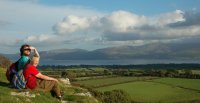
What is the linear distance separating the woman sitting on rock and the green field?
269ft

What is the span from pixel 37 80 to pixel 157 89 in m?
101

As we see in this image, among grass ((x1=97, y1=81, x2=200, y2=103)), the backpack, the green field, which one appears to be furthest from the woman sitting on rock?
grass ((x1=97, y1=81, x2=200, y2=103))

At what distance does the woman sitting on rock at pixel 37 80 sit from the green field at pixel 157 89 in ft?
269

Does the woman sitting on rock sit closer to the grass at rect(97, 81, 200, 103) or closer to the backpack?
the backpack

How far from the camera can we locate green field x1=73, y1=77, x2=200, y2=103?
4188 inches

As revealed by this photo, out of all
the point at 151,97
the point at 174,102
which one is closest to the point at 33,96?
the point at 174,102

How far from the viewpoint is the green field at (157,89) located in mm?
106375

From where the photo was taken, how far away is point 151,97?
4355 inches

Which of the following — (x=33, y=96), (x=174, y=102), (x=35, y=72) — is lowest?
(x=174, y=102)

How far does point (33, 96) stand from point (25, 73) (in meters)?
1.40

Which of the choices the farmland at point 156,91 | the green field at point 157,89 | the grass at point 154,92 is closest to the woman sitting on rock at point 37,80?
the green field at point 157,89

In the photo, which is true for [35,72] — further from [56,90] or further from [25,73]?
[56,90]

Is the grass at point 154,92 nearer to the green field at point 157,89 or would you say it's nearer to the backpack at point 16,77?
the green field at point 157,89

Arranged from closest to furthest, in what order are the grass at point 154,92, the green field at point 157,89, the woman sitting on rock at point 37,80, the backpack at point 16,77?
the woman sitting on rock at point 37,80 → the backpack at point 16,77 → the grass at point 154,92 → the green field at point 157,89
